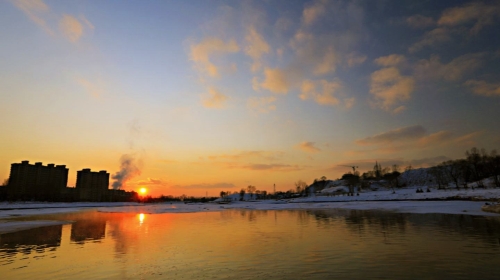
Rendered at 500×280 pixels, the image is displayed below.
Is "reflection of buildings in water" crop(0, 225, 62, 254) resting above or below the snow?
below

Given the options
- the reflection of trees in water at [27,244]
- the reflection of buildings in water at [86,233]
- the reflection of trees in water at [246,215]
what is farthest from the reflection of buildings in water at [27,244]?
the reflection of trees in water at [246,215]

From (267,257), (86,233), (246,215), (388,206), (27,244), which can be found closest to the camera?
(267,257)

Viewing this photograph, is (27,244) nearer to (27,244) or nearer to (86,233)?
(27,244)

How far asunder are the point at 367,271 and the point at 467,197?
7792cm

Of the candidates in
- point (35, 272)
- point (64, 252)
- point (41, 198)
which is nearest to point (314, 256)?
point (35, 272)

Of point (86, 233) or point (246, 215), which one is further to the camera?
point (246, 215)

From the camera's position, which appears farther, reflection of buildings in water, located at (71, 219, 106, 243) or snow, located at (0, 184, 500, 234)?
snow, located at (0, 184, 500, 234)

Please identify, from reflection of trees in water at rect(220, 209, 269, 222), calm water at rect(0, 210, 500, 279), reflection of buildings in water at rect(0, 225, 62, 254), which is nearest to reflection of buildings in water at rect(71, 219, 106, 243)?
reflection of buildings in water at rect(0, 225, 62, 254)

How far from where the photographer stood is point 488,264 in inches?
A: 529

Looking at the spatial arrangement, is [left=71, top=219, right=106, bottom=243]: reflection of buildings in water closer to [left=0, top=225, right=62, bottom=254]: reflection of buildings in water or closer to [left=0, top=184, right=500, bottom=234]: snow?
[left=0, top=225, right=62, bottom=254]: reflection of buildings in water

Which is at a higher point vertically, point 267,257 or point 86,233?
point 86,233

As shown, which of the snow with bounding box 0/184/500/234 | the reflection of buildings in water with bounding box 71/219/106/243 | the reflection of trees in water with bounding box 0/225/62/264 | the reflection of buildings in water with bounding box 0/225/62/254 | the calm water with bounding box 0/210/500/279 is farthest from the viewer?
the snow with bounding box 0/184/500/234

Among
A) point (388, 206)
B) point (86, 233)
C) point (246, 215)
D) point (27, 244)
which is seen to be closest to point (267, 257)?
point (27, 244)

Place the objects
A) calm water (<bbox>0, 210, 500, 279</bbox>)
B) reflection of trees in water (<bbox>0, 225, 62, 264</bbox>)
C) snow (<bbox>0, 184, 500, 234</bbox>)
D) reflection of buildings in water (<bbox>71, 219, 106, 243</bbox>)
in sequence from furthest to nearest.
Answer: snow (<bbox>0, 184, 500, 234</bbox>) < reflection of buildings in water (<bbox>71, 219, 106, 243</bbox>) < reflection of trees in water (<bbox>0, 225, 62, 264</bbox>) < calm water (<bbox>0, 210, 500, 279</bbox>)
